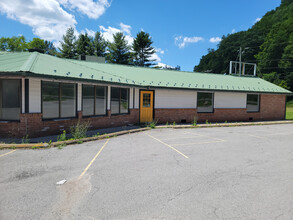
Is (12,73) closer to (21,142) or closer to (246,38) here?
(21,142)

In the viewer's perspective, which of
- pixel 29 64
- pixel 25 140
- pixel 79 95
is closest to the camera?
pixel 25 140

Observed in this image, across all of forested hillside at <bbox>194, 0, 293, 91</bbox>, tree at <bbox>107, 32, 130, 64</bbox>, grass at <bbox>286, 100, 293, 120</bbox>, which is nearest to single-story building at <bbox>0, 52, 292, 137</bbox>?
grass at <bbox>286, 100, 293, 120</bbox>

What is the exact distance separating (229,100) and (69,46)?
50055 millimetres

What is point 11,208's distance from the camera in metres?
3.46

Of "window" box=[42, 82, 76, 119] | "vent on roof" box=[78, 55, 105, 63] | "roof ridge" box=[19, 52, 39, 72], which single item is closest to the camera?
"roof ridge" box=[19, 52, 39, 72]

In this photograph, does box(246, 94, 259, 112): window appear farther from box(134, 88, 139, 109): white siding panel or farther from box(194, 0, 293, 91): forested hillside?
box(194, 0, 293, 91): forested hillside

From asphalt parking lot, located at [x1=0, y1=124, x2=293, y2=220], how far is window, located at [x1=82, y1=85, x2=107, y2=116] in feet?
13.4

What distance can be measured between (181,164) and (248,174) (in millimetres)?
1828

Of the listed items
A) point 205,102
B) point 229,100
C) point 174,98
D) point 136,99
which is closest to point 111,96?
point 136,99

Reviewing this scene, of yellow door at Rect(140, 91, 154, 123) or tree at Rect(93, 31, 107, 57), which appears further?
tree at Rect(93, 31, 107, 57)

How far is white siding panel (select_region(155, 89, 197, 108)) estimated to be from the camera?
15.4 m

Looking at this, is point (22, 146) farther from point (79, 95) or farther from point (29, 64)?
point (79, 95)

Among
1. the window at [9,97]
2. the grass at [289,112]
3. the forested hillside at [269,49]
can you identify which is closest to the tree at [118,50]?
the forested hillside at [269,49]

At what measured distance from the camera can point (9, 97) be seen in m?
9.26
